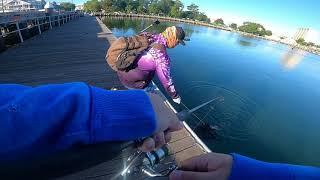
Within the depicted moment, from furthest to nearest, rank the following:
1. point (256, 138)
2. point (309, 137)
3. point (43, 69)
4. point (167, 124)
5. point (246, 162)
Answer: point (309, 137), point (256, 138), point (43, 69), point (246, 162), point (167, 124)

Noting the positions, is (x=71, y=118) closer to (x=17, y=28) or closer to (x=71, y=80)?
(x=71, y=80)

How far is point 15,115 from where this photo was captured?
23.2 inches

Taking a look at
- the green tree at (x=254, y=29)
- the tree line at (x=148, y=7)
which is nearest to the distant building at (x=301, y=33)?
the green tree at (x=254, y=29)

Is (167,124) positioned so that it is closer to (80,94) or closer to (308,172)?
(80,94)

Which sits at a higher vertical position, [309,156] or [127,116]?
[127,116]

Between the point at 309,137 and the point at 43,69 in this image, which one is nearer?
the point at 43,69

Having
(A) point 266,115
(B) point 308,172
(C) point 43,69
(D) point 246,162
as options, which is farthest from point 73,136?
(A) point 266,115

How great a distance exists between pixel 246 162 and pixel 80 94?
63 cm

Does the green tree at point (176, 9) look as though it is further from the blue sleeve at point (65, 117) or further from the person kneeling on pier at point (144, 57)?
the blue sleeve at point (65, 117)

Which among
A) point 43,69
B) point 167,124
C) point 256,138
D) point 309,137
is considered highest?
point 167,124

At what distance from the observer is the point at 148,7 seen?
395 feet

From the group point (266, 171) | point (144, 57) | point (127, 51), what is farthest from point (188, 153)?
point (266, 171)

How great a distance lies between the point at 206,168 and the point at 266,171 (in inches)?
8.6

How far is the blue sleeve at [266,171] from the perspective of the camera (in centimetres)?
87
